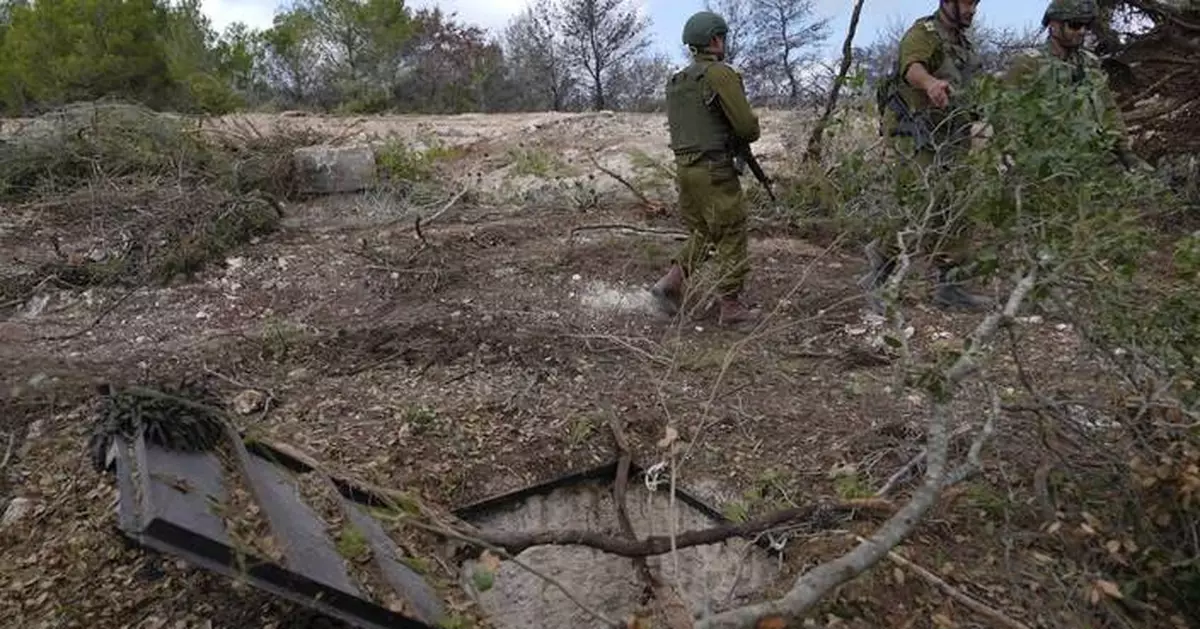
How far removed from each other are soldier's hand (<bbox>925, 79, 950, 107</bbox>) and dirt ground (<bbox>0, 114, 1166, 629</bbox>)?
864 millimetres

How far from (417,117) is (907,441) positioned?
681 cm

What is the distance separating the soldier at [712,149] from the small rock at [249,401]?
1755 mm

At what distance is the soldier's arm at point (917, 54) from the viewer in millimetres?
3725

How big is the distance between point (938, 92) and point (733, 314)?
117 centimetres

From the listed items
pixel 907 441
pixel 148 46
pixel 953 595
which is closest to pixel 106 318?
pixel 907 441

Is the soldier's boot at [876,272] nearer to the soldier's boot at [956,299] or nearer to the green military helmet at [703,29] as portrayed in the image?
the soldier's boot at [956,299]

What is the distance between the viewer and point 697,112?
13.0 ft

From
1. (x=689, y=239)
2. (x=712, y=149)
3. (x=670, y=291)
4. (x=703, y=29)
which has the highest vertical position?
(x=703, y=29)

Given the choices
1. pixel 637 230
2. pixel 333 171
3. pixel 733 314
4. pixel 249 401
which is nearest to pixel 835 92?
pixel 637 230

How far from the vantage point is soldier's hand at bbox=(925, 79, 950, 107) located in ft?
11.9

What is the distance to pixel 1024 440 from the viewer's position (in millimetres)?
Answer: 2904

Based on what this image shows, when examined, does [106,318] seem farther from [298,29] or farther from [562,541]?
[298,29]

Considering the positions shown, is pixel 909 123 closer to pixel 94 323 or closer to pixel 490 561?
pixel 490 561

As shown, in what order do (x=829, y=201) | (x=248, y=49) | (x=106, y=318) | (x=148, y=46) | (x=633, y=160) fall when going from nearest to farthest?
(x=106, y=318)
(x=829, y=201)
(x=633, y=160)
(x=148, y=46)
(x=248, y=49)
